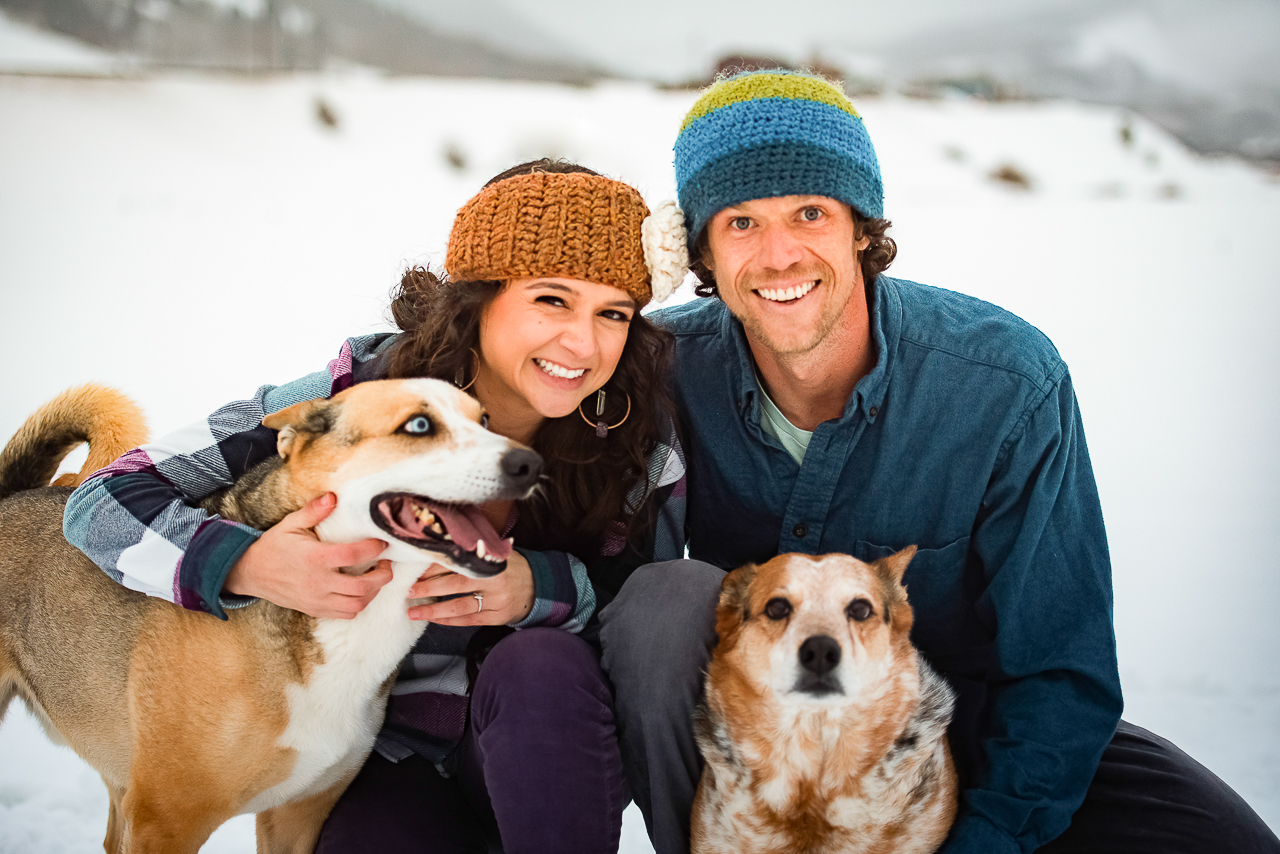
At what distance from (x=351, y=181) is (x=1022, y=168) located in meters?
3.97

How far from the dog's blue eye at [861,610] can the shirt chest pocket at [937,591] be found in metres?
0.40

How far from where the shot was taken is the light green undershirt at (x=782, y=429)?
221 centimetres

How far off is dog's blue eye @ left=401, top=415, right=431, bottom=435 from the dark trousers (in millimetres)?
568

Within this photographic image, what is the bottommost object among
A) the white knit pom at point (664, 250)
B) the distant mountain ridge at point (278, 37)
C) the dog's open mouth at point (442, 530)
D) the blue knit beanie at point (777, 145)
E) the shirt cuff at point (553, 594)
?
the shirt cuff at point (553, 594)

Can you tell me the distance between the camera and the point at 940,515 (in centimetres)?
209

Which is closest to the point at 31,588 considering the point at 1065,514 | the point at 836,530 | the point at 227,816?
the point at 227,816

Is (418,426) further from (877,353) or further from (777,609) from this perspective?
(877,353)

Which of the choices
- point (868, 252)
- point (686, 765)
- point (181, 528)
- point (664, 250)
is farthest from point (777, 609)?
point (181, 528)

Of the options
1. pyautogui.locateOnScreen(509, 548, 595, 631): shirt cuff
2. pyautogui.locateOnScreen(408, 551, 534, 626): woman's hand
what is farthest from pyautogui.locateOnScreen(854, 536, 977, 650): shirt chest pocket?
pyautogui.locateOnScreen(408, 551, 534, 626): woman's hand

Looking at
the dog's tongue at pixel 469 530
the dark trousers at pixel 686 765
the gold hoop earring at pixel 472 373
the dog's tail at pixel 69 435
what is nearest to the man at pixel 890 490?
the dark trousers at pixel 686 765

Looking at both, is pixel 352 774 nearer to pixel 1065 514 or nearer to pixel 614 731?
pixel 614 731

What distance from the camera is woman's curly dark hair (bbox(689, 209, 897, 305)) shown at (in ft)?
6.92

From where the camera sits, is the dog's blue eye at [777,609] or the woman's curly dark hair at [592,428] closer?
the dog's blue eye at [777,609]

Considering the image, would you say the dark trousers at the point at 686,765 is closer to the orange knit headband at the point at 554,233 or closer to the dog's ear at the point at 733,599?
the dog's ear at the point at 733,599
